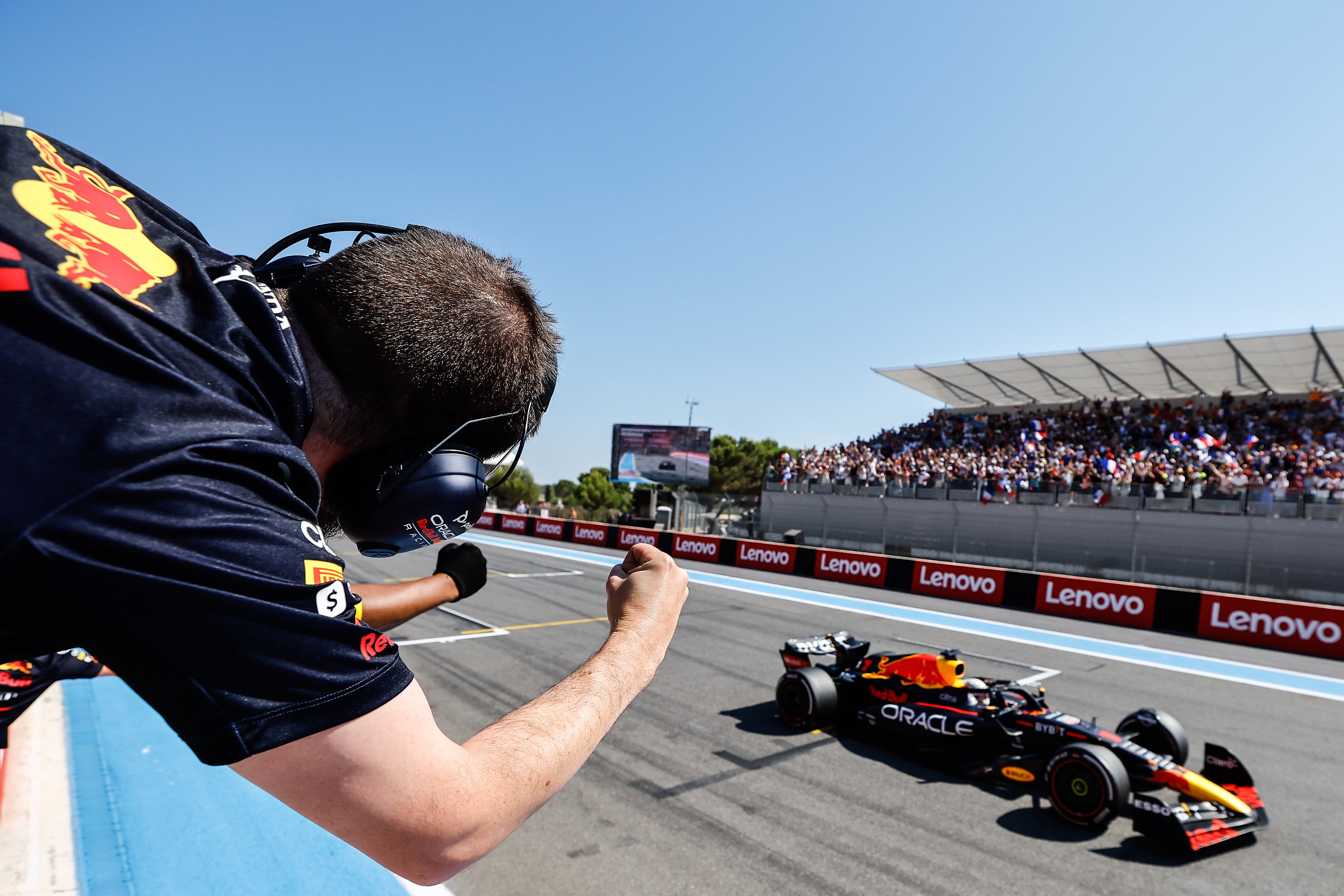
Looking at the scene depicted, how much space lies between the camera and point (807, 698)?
632cm

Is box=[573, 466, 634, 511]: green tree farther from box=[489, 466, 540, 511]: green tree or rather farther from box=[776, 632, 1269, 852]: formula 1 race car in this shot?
box=[776, 632, 1269, 852]: formula 1 race car

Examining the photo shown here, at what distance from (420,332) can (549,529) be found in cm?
2880

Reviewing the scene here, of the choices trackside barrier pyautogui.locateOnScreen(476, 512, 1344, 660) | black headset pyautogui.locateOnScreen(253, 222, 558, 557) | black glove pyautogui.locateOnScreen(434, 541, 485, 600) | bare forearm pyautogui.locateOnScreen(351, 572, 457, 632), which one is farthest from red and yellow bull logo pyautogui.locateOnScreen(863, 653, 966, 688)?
black headset pyautogui.locateOnScreen(253, 222, 558, 557)

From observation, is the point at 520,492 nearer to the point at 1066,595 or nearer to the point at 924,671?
the point at 1066,595

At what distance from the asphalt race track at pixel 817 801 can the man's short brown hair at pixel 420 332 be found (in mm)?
3334

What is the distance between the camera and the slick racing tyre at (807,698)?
629cm

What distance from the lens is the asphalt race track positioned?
4062mm

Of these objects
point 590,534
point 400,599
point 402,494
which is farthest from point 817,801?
point 590,534

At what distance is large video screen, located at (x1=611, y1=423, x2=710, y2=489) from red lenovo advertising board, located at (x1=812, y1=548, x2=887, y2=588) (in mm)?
19218

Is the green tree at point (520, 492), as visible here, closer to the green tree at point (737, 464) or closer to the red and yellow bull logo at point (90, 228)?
the green tree at point (737, 464)

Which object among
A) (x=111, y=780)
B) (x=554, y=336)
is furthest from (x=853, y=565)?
(x=554, y=336)

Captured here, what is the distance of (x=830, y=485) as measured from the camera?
2447cm

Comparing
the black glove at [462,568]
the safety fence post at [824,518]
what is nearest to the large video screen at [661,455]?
the safety fence post at [824,518]

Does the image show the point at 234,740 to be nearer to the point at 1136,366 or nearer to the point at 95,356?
the point at 95,356
